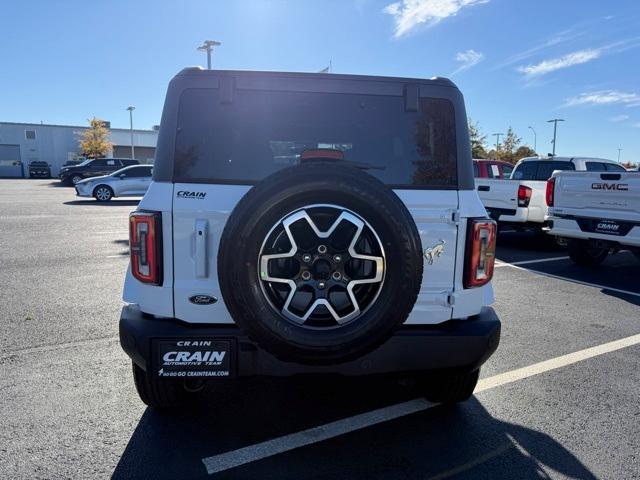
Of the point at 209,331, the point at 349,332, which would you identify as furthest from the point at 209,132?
the point at 349,332

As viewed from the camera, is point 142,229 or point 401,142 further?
point 401,142

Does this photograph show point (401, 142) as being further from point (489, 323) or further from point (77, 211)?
point (77, 211)

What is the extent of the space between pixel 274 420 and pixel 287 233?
1422mm

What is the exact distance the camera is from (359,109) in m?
2.78

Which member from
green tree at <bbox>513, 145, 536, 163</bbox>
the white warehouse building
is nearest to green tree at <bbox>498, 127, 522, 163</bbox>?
green tree at <bbox>513, 145, 536, 163</bbox>

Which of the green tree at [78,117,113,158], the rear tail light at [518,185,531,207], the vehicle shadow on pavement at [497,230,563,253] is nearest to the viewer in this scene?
the rear tail light at [518,185,531,207]

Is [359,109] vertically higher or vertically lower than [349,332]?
higher

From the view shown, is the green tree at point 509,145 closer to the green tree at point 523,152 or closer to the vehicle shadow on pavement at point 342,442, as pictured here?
the green tree at point 523,152

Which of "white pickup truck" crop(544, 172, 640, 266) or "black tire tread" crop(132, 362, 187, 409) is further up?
"white pickup truck" crop(544, 172, 640, 266)

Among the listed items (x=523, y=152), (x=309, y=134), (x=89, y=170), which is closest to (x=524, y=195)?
(x=309, y=134)

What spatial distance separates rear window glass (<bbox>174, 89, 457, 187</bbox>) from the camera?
8.68 feet

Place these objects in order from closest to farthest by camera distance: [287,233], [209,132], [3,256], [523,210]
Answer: [287,233] → [209,132] → [3,256] → [523,210]

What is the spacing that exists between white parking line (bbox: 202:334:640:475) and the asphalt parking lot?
0.03ft

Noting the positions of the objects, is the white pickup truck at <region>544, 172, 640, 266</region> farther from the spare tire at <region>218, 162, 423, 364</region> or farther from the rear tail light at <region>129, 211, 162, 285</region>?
the rear tail light at <region>129, 211, 162, 285</region>
